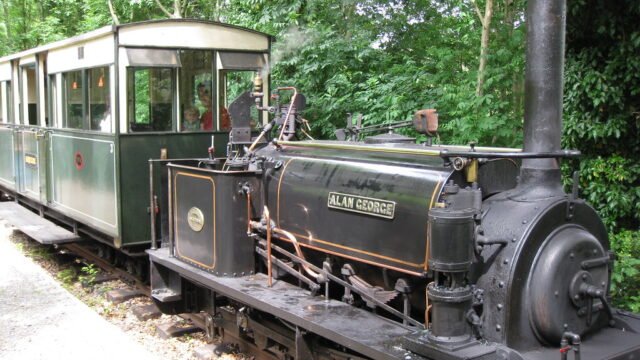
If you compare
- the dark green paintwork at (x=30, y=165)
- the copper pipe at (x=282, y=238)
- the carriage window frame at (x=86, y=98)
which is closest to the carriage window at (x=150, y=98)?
the carriage window frame at (x=86, y=98)

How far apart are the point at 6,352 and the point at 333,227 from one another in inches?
118

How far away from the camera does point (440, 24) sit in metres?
10.0

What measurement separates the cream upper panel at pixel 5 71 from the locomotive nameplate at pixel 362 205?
8.91 metres

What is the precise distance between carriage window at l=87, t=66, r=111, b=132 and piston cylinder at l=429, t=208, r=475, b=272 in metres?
4.56

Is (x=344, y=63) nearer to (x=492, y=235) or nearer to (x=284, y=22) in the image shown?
(x=284, y=22)

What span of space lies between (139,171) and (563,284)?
458 cm

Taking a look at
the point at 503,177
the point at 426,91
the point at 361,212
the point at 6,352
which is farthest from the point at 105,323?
the point at 426,91

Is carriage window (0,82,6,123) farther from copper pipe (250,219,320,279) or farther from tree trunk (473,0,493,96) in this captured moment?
copper pipe (250,219,320,279)

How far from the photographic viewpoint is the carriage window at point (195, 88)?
258 inches

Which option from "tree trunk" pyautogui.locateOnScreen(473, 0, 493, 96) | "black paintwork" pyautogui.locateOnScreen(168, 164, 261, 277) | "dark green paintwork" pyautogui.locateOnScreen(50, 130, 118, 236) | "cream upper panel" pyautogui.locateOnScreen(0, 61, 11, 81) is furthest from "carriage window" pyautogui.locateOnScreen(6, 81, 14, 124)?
"tree trunk" pyautogui.locateOnScreen(473, 0, 493, 96)

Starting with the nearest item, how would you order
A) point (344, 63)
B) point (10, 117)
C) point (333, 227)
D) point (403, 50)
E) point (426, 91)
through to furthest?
point (333, 227)
point (426, 91)
point (344, 63)
point (403, 50)
point (10, 117)

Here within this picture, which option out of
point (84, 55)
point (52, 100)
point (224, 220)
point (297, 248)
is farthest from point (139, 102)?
Answer: point (297, 248)

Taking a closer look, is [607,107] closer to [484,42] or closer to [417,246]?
[484,42]

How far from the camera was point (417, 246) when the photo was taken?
3.48m
